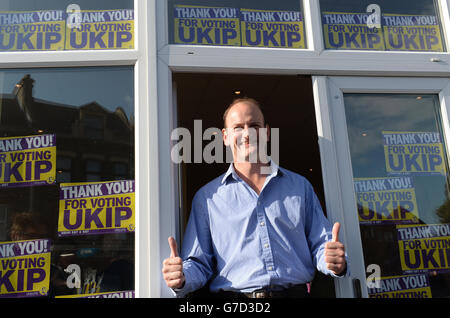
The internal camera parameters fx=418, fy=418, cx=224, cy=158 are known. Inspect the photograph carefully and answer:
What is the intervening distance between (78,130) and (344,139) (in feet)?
5.54

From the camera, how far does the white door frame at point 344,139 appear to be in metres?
2.54

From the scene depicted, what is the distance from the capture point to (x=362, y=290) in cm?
250

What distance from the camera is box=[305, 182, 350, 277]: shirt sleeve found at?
2.35m

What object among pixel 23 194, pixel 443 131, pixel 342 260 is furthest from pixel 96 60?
pixel 443 131

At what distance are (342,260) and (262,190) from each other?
609mm

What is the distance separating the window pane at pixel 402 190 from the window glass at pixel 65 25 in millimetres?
1607

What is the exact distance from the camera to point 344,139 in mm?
2727

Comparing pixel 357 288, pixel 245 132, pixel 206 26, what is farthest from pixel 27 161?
pixel 357 288

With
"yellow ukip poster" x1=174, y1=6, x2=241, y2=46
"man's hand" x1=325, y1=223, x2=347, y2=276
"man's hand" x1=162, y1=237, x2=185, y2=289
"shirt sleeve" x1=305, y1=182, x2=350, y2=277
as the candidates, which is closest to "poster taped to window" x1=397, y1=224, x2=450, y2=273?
"shirt sleeve" x1=305, y1=182, x2=350, y2=277

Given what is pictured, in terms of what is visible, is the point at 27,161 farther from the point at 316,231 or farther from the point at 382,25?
the point at 382,25

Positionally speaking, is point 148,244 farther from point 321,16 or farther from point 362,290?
point 321,16

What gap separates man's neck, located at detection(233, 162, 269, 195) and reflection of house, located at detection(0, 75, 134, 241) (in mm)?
684

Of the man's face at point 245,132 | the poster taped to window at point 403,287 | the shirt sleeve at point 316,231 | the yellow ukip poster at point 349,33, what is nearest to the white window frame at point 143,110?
the man's face at point 245,132

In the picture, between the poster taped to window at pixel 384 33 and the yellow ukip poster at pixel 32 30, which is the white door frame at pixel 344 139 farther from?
the yellow ukip poster at pixel 32 30
